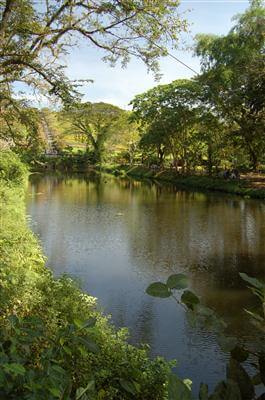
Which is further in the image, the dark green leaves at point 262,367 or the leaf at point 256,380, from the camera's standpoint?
the leaf at point 256,380

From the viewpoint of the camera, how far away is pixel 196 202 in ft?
112

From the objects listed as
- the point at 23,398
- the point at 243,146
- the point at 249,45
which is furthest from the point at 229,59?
the point at 23,398

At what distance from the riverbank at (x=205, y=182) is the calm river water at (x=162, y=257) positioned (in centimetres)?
373

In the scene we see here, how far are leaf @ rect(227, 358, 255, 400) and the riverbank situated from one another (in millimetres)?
34265

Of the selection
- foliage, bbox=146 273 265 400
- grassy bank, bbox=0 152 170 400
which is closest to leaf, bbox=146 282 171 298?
foliage, bbox=146 273 265 400

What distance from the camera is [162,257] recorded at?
1706cm

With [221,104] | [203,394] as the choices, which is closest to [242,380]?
[203,394]

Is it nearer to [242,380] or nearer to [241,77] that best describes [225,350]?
[242,380]

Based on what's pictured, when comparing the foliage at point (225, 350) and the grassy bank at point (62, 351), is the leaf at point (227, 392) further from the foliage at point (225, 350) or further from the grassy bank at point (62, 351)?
the grassy bank at point (62, 351)

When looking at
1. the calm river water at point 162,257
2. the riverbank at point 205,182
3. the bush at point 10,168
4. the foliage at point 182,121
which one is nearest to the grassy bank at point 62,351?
the calm river water at point 162,257

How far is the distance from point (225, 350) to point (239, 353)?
0.38 ft

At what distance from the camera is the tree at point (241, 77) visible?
35.6 metres

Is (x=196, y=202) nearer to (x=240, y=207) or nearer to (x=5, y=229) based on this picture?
(x=240, y=207)

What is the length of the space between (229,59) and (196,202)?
15436 millimetres
